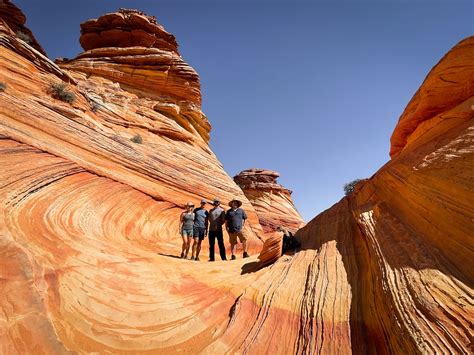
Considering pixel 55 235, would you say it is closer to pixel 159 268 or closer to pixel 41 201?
pixel 41 201

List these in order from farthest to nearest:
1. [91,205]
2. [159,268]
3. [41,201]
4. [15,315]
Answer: [91,205]
[41,201]
[159,268]
[15,315]

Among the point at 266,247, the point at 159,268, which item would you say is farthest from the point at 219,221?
the point at 159,268

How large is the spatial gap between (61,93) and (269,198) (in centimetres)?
3095

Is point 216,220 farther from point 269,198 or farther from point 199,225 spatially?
point 269,198

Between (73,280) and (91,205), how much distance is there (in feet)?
13.8

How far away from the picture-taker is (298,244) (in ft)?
27.9

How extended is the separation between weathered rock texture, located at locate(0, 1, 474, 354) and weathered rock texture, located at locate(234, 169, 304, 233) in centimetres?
2623

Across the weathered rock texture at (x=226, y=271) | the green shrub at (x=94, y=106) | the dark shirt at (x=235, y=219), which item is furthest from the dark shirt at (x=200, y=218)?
the green shrub at (x=94, y=106)

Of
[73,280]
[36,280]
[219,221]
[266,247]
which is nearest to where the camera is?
[36,280]

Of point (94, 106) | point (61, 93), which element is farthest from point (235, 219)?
point (94, 106)

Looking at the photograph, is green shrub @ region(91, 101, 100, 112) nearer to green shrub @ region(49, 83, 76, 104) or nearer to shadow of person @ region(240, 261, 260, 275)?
green shrub @ region(49, 83, 76, 104)

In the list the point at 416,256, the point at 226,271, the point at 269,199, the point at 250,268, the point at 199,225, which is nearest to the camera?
the point at 416,256

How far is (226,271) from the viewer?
271 inches

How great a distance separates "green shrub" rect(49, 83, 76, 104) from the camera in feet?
38.2
